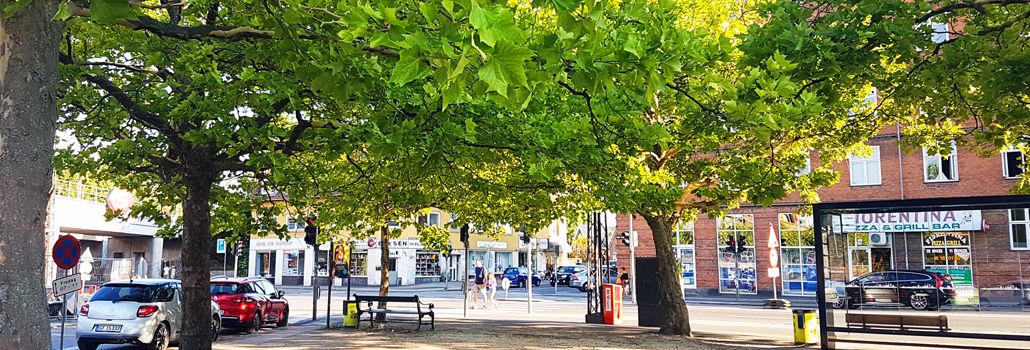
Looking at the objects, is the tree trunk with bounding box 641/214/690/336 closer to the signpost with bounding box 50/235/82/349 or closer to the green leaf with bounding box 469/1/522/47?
the signpost with bounding box 50/235/82/349

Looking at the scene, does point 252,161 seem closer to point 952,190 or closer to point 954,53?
point 954,53

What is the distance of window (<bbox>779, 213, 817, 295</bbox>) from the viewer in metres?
35.2

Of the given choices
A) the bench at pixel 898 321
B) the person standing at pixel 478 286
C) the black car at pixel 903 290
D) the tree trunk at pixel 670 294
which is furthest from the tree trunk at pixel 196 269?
the person standing at pixel 478 286

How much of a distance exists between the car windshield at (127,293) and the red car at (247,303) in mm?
3559

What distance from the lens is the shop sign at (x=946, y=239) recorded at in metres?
14.3

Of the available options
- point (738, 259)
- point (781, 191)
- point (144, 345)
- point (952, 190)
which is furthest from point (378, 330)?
point (952, 190)

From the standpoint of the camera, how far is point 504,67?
9.62 ft

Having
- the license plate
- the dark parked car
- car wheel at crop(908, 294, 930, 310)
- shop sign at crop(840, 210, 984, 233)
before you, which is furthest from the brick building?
the license plate

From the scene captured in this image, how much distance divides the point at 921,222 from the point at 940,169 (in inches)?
860

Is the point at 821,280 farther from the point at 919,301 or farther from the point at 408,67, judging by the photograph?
the point at 408,67

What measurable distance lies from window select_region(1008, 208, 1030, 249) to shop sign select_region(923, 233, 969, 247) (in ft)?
2.73

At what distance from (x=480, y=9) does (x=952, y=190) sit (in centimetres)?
3613

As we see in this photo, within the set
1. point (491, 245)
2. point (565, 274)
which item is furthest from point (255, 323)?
point (491, 245)

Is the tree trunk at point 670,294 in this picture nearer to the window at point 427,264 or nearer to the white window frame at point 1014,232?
the white window frame at point 1014,232
